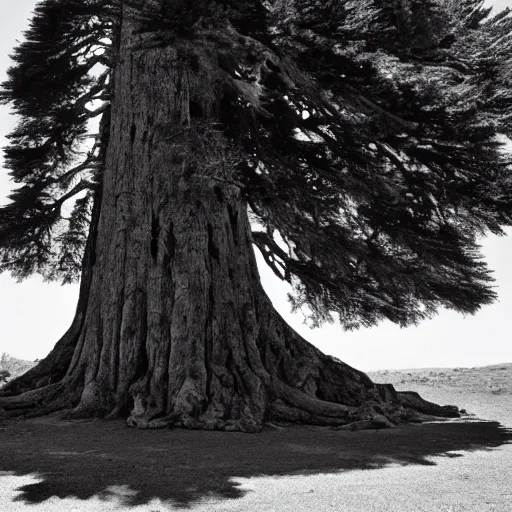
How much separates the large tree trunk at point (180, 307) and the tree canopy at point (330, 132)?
510 millimetres

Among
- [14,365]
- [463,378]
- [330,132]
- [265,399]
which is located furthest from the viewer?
[14,365]

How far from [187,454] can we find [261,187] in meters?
3.77

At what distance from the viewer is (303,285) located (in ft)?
41.7

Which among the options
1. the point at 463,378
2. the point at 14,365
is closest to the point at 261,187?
the point at 463,378

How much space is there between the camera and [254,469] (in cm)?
549

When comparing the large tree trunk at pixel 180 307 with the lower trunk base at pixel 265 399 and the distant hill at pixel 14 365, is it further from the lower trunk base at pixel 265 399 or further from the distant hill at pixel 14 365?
the distant hill at pixel 14 365

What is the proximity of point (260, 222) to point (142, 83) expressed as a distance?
3.21 m

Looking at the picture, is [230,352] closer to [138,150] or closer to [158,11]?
[138,150]

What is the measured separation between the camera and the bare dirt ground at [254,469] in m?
4.36

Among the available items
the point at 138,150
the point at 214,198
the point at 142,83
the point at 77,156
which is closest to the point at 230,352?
the point at 214,198

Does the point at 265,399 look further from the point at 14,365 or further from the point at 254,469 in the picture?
the point at 14,365

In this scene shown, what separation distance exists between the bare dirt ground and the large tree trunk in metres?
0.55

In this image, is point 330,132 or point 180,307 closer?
point 180,307

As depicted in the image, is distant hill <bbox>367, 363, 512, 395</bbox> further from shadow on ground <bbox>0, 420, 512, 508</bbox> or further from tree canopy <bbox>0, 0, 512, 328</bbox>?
shadow on ground <bbox>0, 420, 512, 508</bbox>
